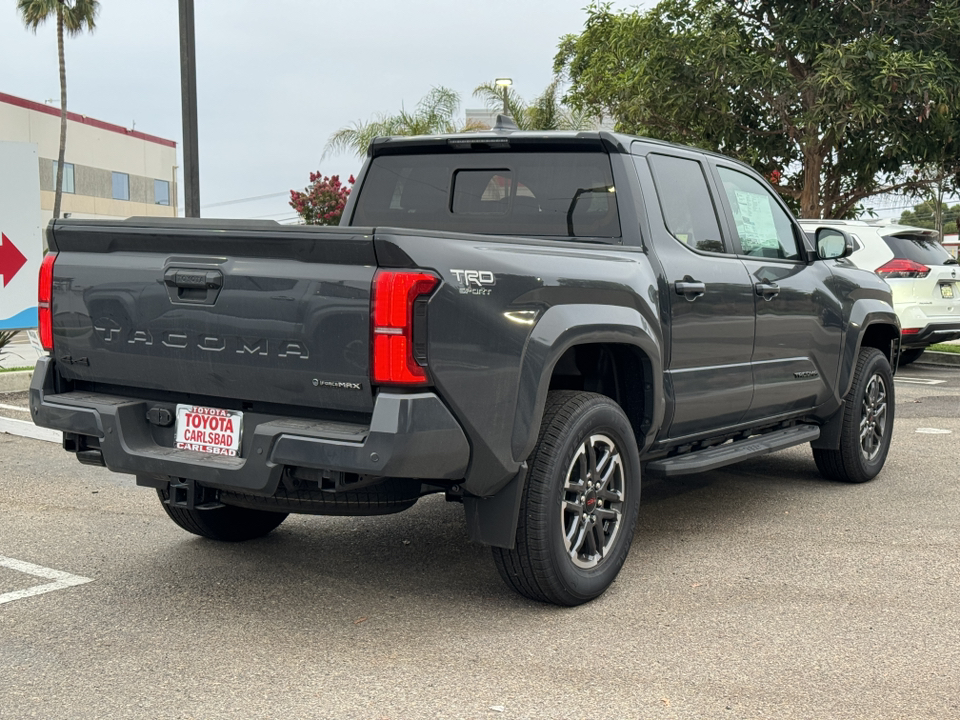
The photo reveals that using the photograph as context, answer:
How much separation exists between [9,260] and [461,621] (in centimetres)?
907

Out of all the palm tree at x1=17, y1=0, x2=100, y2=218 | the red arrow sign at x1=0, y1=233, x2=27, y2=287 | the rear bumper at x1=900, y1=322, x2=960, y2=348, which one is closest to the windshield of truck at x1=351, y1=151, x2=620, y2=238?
the red arrow sign at x1=0, y1=233, x2=27, y2=287

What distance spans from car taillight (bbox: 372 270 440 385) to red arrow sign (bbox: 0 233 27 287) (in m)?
9.08

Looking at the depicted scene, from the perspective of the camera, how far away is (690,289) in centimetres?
507

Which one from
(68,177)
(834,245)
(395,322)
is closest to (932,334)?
(834,245)

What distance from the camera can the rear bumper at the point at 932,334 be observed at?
12.9 m

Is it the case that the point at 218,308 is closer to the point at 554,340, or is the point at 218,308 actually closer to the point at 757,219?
the point at 554,340

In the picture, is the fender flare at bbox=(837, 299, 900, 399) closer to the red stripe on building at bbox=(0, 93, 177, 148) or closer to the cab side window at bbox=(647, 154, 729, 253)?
the cab side window at bbox=(647, 154, 729, 253)

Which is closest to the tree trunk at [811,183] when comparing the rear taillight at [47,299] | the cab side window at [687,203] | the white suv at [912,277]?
the white suv at [912,277]

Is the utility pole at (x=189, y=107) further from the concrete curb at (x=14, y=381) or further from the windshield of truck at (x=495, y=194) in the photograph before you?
the windshield of truck at (x=495, y=194)

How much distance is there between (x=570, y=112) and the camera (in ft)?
88.5

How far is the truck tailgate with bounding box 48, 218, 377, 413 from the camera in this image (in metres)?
3.71

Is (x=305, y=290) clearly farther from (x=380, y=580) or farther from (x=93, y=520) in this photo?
(x=93, y=520)

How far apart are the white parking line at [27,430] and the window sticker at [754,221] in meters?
5.16

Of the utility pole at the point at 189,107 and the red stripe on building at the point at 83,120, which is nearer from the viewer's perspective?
the utility pole at the point at 189,107
